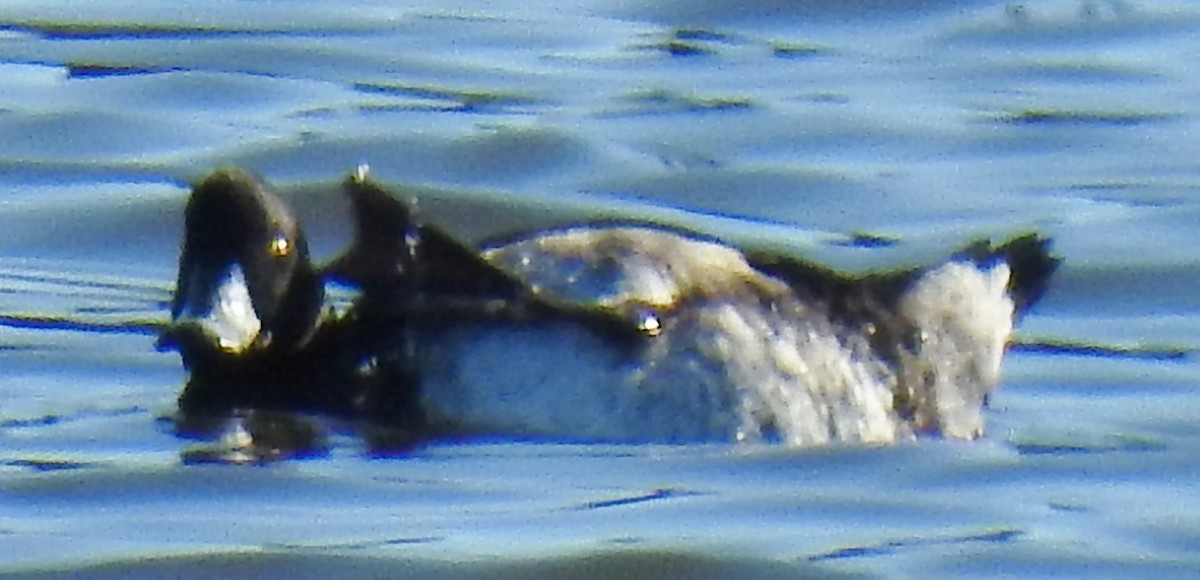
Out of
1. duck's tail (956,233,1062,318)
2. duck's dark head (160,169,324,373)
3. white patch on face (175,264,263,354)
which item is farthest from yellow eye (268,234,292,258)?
duck's tail (956,233,1062,318)

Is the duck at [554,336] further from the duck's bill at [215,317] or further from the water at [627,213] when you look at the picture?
the water at [627,213]

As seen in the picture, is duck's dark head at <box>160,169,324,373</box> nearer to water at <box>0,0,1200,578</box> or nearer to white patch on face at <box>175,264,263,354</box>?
white patch on face at <box>175,264,263,354</box>

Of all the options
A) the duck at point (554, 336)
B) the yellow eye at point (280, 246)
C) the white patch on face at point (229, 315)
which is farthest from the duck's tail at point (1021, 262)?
the white patch on face at point (229, 315)

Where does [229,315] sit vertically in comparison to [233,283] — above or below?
below

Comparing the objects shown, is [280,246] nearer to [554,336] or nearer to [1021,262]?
[554,336]

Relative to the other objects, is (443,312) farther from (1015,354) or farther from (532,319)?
(1015,354)

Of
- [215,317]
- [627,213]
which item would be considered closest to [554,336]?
[215,317]
